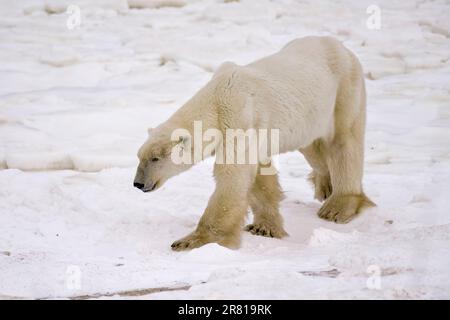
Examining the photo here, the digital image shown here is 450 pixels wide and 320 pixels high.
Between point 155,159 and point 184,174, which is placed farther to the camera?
point 184,174

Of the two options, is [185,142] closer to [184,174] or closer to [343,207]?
[343,207]

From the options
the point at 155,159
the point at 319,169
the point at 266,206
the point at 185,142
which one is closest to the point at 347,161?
the point at 319,169

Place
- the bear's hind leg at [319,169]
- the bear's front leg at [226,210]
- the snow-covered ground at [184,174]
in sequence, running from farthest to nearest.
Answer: the bear's hind leg at [319,169]
the bear's front leg at [226,210]
the snow-covered ground at [184,174]

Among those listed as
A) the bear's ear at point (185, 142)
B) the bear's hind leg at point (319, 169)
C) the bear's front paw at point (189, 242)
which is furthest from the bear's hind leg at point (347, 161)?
the bear's ear at point (185, 142)

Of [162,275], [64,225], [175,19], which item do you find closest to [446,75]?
[175,19]

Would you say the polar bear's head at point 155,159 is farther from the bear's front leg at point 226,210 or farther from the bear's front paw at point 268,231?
the bear's front paw at point 268,231

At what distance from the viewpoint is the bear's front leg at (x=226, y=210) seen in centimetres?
486

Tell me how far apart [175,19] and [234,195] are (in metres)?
9.43

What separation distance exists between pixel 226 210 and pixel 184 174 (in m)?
2.03

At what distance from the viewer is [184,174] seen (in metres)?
6.88

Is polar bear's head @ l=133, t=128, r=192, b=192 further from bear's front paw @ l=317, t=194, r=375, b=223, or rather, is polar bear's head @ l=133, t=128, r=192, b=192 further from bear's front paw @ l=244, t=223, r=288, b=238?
bear's front paw @ l=317, t=194, r=375, b=223

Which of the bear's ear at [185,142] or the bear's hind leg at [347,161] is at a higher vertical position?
the bear's ear at [185,142]

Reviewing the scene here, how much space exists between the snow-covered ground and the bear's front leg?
0.16m

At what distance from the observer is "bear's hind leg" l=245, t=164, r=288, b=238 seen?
17.9ft
